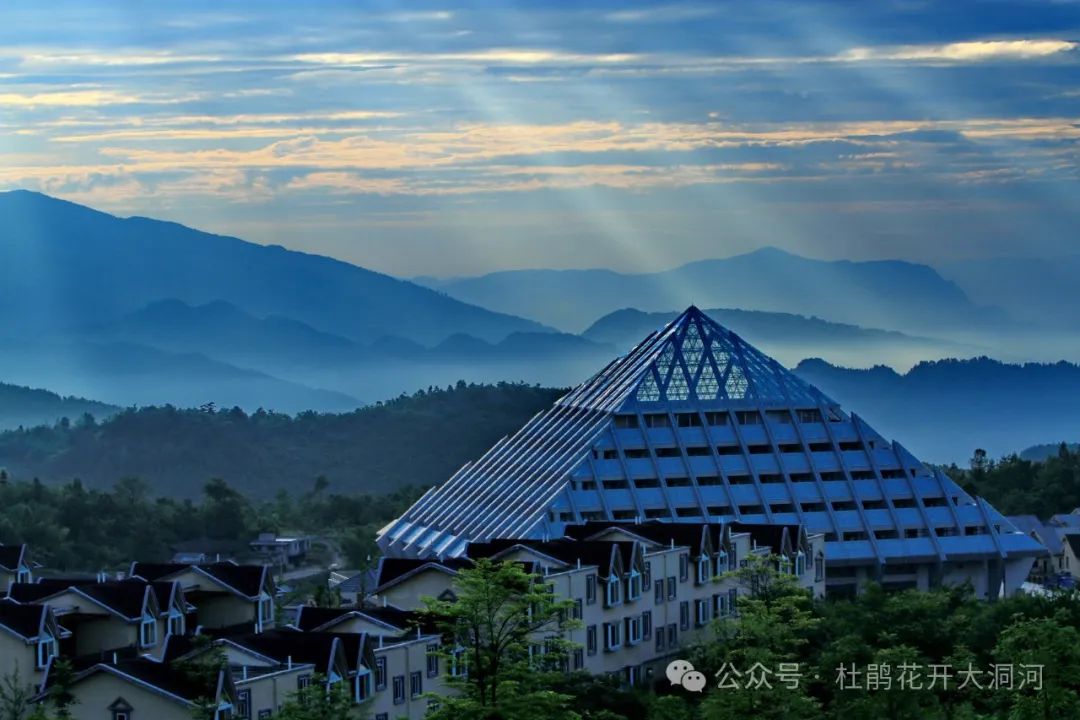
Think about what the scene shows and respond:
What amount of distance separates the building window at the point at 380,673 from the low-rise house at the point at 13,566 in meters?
19.7

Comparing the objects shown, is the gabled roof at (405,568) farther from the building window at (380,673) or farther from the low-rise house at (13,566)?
the low-rise house at (13,566)

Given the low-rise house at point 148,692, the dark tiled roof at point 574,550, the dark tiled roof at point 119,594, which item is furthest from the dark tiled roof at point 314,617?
the dark tiled roof at point 574,550

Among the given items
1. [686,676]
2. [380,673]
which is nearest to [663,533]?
[686,676]

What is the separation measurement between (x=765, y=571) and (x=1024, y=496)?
78089 mm

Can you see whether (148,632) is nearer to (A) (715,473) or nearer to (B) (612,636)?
(B) (612,636)

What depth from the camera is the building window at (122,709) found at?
188 ft

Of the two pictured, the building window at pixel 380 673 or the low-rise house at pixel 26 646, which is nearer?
the building window at pixel 380 673

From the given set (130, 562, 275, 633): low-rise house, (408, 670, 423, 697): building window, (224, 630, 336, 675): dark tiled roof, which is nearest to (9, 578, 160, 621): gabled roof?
(130, 562, 275, 633): low-rise house

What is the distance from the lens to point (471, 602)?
56531 millimetres

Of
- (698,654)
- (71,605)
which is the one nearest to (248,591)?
(71,605)

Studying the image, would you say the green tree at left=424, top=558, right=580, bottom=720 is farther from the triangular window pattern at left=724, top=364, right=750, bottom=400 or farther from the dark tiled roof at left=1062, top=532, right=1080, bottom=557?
the dark tiled roof at left=1062, top=532, right=1080, bottom=557

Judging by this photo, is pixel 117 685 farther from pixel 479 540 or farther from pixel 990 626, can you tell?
pixel 479 540

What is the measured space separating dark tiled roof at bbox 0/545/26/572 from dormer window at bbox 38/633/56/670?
616 inches

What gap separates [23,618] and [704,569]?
31.0 meters
